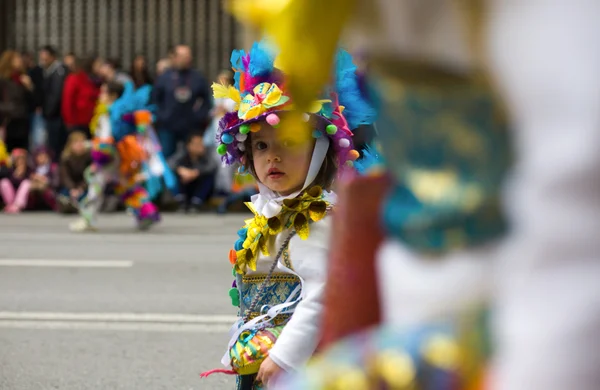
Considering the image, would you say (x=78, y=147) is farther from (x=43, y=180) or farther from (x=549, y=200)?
(x=549, y=200)

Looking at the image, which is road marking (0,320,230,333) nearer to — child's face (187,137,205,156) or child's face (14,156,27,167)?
child's face (187,137,205,156)

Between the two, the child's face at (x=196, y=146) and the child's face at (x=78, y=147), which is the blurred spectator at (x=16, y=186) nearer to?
the child's face at (x=78, y=147)

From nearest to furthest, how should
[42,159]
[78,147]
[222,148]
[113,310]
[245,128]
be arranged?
[245,128] < [222,148] < [113,310] < [78,147] < [42,159]

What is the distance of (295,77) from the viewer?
1148 mm

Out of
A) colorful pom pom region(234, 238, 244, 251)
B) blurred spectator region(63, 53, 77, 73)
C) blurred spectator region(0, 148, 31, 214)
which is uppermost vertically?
colorful pom pom region(234, 238, 244, 251)

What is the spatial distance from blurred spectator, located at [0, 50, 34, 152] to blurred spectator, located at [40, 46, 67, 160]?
210 millimetres

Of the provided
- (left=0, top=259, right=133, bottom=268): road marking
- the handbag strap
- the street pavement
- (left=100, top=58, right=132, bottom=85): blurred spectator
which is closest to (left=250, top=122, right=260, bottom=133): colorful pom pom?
the handbag strap

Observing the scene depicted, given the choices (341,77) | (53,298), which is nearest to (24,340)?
(53,298)

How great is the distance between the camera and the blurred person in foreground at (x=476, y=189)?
1.00 meters

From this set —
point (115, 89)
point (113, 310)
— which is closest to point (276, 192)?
point (113, 310)

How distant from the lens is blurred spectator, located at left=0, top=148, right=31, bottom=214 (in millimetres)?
13508

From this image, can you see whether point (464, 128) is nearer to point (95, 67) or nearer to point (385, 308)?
point (385, 308)

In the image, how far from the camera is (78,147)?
13.1 metres

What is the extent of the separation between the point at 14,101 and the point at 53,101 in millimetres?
469
